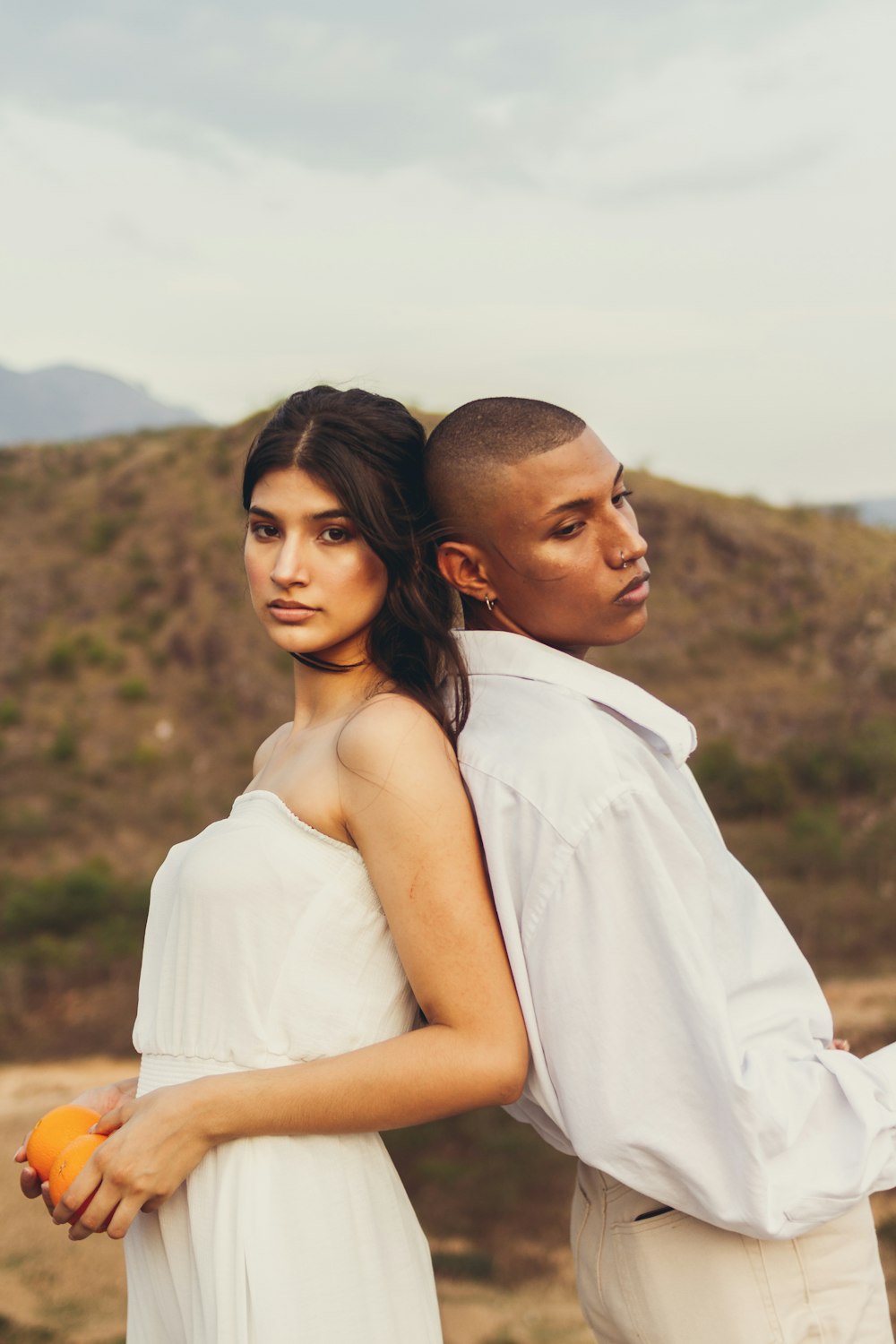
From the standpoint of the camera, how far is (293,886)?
168 centimetres

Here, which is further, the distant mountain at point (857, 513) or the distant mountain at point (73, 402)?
the distant mountain at point (73, 402)

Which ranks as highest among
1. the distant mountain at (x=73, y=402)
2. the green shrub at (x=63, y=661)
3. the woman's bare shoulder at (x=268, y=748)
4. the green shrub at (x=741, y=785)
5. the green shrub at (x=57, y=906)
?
the distant mountain at (x=73, y=402)

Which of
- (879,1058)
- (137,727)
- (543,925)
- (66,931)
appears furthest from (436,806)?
(137,727)

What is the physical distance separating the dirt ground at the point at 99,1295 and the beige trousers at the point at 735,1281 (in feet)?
13.3

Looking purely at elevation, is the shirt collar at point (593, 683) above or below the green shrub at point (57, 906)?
above

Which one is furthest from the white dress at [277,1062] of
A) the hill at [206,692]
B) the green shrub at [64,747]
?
the green shrub at [64,747]

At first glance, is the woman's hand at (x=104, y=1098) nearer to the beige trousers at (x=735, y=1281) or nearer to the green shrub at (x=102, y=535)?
the beige trousers at (x=735, y=1281)

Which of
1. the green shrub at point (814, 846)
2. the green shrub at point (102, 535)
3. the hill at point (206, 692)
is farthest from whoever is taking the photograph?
the green shrub at point (102, 535)

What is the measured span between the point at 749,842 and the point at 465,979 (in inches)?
527

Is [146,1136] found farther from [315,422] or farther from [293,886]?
[315,422]

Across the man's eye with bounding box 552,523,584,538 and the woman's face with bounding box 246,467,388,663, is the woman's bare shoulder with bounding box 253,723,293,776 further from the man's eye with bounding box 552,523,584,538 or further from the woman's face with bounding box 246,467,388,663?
the man's eye with bounding box 552,523,584,538

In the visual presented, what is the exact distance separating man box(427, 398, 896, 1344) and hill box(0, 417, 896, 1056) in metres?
9.05

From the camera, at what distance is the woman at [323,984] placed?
1592 mm

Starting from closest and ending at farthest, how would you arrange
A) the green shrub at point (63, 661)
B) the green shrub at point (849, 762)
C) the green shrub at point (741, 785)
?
the green shrub at point (741, 785)
the green shrub at point (849, 762)
the green shrub at point (63, 661)
